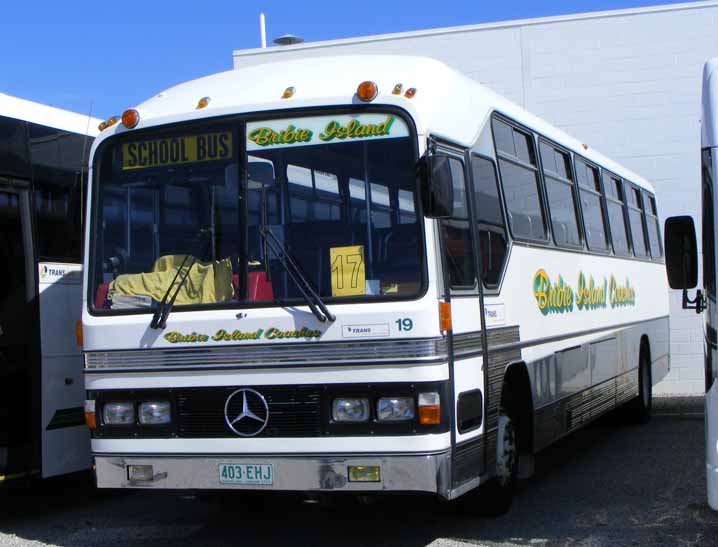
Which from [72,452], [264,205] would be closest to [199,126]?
[264,205]

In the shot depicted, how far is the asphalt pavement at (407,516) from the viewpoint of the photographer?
7.49m

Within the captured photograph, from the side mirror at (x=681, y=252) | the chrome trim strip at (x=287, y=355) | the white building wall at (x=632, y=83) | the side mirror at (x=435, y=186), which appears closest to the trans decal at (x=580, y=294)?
the chrome trim strip at (x=287, y=355)

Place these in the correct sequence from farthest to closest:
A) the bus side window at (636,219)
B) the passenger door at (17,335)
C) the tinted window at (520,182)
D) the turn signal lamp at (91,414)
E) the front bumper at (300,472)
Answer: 1. the bus side window at (636,219)
2. the tinted window at (520,182)
3. the passenger door at (17,335)
4. the turn signal lamp at (91,414)
5. the front bumper at (300,472)

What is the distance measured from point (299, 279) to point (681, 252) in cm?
232

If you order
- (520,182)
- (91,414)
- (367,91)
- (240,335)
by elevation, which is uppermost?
(367,91)

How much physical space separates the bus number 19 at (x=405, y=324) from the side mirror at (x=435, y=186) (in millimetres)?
623

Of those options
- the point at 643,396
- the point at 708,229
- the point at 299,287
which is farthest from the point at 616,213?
the point at 299,287

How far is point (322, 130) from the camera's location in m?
6.64

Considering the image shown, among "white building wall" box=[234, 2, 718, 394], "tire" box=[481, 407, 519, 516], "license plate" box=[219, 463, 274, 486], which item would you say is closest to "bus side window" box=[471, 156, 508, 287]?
"tire" box=[481, 407, 519, 516]

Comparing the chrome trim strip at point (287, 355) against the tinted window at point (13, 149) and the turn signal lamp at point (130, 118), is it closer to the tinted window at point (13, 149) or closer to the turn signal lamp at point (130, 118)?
the turn signal lamp at point (130, 118)

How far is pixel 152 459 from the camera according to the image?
6770 mm

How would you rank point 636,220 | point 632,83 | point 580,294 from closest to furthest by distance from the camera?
point 580,294, point 636,220, point 632,83

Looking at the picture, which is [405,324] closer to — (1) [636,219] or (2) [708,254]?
(2) [708,254]

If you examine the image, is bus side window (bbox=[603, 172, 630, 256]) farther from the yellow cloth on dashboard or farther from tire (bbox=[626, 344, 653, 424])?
the yellow cloth on dashboard
